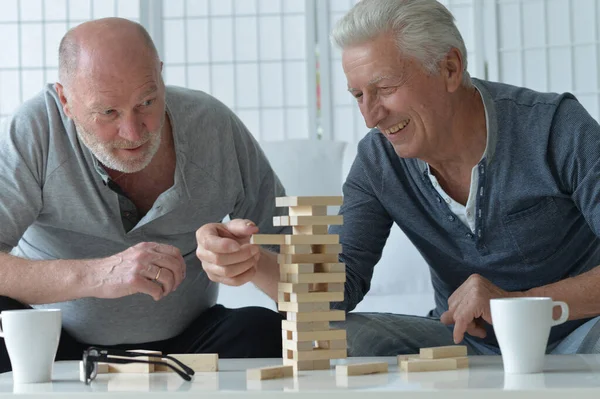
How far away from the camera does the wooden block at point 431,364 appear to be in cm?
140

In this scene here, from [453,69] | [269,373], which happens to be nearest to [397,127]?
[453,69]

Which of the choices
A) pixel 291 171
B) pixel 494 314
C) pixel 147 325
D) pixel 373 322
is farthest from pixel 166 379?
pixel 291 171

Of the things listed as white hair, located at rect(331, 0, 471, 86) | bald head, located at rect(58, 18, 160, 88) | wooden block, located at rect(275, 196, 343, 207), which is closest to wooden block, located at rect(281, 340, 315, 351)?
wooden block, located at rect(275, 196, 343, 207)

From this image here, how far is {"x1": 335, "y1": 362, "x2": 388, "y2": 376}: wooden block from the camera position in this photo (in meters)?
1.38

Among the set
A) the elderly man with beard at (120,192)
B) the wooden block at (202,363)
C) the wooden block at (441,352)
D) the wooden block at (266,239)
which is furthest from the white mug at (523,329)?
the elderly man with beard at (120,192)

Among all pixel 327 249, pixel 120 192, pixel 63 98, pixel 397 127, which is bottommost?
pixel 327 249

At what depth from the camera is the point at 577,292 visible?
1751 mm

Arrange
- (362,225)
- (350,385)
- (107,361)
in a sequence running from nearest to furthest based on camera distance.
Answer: (350,385)
(107,361)
(362,225)

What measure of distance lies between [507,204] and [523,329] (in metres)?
0.66

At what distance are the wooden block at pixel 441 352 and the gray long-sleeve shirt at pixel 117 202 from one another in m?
0.84

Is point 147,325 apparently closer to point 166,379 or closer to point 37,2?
point 166,379

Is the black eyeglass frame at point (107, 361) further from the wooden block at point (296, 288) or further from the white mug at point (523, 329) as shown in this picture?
the white mug at point (523, 329)

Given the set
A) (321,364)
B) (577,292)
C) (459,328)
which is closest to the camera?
(321,364)

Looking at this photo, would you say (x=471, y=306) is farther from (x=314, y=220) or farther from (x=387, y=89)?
(x=387, y=89)
